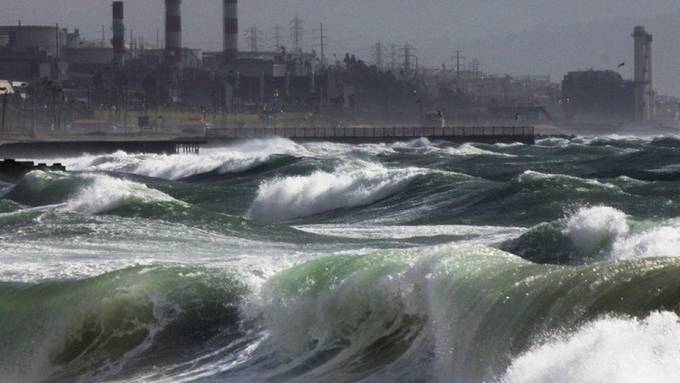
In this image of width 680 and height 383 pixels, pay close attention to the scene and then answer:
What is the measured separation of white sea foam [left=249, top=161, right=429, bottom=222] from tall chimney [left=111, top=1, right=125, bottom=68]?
15437 cm

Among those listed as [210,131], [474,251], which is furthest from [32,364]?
[210,131]

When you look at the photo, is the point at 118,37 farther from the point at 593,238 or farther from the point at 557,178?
the point at 593,238

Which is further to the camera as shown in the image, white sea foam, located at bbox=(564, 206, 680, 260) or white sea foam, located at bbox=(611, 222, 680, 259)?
white sea foam, located at bbox=(564, 206, 680, 260)

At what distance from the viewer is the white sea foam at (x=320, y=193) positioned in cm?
3503

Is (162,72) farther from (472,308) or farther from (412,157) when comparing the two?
(472,308)

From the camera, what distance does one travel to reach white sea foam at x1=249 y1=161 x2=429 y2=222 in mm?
35031

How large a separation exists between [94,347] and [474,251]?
3701mm

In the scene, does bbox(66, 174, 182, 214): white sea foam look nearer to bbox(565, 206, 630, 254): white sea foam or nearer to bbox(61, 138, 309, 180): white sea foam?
A: bbox(565, 206, 630, 254): white sea foam

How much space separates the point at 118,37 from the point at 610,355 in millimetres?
187663

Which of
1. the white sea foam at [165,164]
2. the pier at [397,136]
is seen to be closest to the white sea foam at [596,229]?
the white sea foam at [165,164]

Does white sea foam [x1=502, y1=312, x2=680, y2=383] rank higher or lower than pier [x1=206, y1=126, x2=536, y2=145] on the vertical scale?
higher

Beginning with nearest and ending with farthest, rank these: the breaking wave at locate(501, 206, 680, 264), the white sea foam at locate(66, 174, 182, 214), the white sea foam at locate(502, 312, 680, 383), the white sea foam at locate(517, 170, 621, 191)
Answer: the white sea foam at locate(502, 312, 680, 383), the breaking wave at locate(501, 206, 680, 264), the white sea foam at locate(66, 174, 182, 214), the white sea foam at locate(517, 170, 621, 191)

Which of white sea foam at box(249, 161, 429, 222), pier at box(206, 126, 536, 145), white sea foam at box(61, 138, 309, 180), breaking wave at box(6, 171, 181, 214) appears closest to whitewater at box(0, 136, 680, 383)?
breaking wave at box(6, 171, 181, 214)

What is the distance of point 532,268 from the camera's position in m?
13.2
